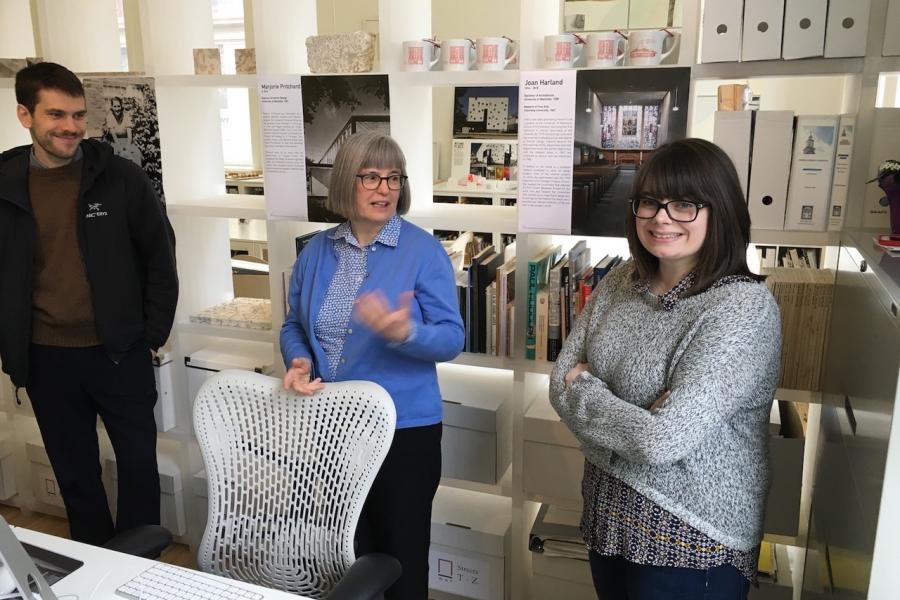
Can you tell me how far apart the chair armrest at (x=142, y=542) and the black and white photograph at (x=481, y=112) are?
4853 mm

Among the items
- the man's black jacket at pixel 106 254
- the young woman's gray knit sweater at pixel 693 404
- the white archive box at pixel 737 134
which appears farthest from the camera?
the man's black jacket at pixel 106 254

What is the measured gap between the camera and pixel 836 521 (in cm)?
157

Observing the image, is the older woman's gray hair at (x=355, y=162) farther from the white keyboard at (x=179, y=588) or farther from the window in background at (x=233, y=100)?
the window in background at (x=233, y=100)

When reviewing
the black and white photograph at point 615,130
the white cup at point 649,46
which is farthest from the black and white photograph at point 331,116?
the white cup at point 649,46

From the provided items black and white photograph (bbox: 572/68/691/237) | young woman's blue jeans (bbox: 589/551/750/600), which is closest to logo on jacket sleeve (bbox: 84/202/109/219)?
black and white photograph (bbox: 572/68/691/237)

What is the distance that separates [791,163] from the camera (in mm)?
1856

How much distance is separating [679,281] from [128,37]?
673 cm

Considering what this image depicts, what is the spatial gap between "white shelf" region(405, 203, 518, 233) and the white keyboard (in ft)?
3.94

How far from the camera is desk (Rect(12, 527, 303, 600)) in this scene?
1326 millimetres

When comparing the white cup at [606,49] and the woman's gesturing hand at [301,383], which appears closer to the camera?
the woman's gesturing hand at [301,383]

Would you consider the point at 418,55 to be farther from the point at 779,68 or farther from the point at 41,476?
the point at 41,476

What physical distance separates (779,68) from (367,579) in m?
1.49

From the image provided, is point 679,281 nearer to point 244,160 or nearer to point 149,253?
point 149,253

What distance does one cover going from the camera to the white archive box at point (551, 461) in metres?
2.25
